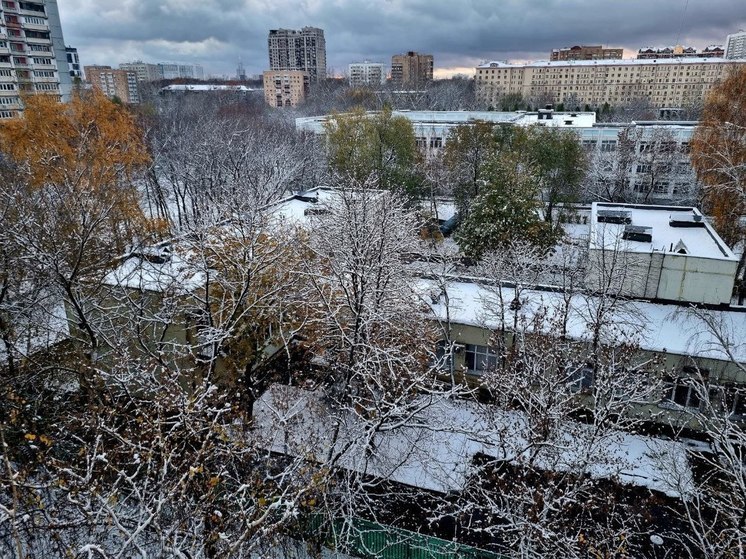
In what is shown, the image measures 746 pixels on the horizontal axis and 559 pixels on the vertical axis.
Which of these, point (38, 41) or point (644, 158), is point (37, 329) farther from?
point (38, 41)

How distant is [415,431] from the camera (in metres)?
14.6

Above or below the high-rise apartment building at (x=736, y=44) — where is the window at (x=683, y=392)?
below

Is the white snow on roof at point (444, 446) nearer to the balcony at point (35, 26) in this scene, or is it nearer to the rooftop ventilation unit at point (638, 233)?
the rooftop ventilation unit at point (638, 233)

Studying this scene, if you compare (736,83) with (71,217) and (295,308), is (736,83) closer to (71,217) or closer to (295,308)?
(295,308)

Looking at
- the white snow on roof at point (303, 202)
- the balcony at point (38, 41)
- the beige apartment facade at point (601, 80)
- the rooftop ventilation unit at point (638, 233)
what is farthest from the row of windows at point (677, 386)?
the beige apartment facade at point (601, 80)

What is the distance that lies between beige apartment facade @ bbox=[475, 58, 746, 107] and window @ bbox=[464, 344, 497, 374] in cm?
7863

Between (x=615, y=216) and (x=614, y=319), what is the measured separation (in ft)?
23.1

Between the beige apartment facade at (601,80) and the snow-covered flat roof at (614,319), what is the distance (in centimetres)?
7640

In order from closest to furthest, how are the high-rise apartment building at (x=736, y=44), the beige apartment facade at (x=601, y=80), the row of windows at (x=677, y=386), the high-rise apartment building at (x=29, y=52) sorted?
the row of windows at (x=677, y=386) < the high-rise apartment building at (x=29, y=52) < the beige apartment facade at (x=601, y=80) < the high-rise apartment building at (x=736, y=44)

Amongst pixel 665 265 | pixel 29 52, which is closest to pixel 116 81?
pixel 29 52

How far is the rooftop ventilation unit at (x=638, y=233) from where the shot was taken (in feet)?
62.5

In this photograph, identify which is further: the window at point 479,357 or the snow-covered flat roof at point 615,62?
the snow-covered flat roof at point 615,62

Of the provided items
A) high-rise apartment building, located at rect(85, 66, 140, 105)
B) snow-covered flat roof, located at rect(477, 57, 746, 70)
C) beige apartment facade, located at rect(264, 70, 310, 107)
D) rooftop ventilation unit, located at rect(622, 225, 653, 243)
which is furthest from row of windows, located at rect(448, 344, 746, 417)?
high-rise apartment building, located at rect(85, 66, 140, 105)

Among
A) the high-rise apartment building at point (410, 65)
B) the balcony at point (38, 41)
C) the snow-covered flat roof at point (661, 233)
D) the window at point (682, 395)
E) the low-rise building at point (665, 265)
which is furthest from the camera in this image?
the high-rise apartment building at point (410, 65)
